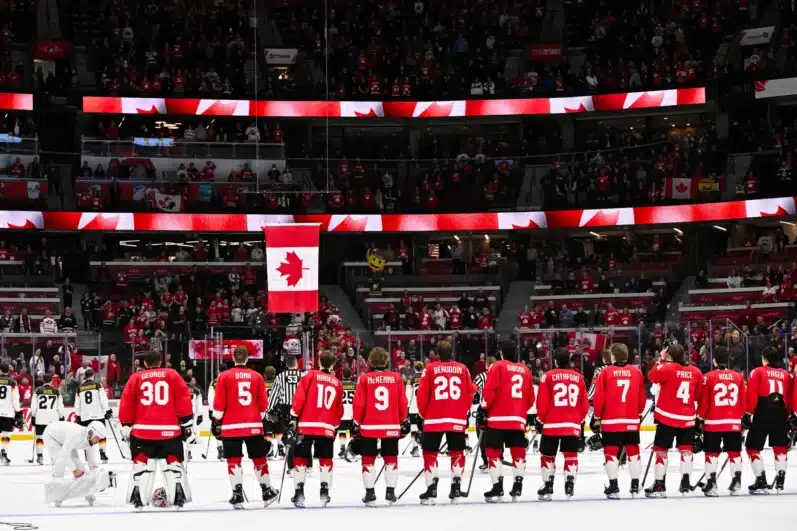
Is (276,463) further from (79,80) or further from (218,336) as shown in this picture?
(79,80)

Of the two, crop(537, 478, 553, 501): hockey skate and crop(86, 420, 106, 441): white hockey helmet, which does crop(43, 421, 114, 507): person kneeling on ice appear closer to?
crop(86, 420, 106, 441): white hockey helmet

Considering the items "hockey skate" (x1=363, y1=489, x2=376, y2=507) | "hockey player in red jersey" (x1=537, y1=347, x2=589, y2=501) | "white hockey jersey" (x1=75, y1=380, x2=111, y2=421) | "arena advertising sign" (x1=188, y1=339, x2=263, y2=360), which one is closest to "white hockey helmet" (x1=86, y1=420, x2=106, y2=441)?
"hockey skate" (x1=363, y1=489, x2=376, y2=507)

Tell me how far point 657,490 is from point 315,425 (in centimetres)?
387

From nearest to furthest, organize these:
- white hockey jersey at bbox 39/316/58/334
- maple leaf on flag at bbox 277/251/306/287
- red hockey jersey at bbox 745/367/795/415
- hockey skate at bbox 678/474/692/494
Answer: hockey skate at bbox 678/474/692/494 → red hockey jersey at bbox 745/367/795/415 → maple leaf on flag at bbox 277/251/306/287 → white hockey jersey at bbox 39/316/58/334

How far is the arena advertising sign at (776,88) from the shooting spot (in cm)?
3644

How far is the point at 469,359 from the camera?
91.7ft

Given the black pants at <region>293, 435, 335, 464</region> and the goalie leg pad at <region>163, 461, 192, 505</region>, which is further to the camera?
the black pants at <region>293, 435, 335, 464</region>

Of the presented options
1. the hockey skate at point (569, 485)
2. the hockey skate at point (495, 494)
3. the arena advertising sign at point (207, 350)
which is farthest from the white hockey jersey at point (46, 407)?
the hockey skate at point (569, 485)

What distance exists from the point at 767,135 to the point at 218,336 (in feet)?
57.8

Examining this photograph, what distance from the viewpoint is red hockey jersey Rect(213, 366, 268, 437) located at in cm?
1394

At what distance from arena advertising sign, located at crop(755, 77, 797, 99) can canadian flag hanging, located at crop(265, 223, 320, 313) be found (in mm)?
17489

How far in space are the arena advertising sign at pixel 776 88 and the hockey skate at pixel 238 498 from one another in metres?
26.7

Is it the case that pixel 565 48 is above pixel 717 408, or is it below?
above

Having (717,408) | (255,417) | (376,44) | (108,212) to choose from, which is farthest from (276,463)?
(376,44)
